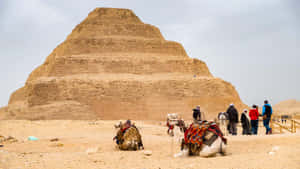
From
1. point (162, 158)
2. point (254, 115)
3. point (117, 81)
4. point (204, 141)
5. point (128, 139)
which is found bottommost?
point (162, 158)

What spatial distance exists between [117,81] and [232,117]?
1979cm

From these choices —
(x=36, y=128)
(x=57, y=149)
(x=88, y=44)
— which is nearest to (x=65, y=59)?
(x=88, y=44)

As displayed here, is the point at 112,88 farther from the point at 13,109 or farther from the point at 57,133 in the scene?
the point at 57,133

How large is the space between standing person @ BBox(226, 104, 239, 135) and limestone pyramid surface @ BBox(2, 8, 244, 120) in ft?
54.7

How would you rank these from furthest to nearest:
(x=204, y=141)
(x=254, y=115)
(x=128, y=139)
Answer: (x=254, y=115), (x=128, y=139), (x=204, y=141)

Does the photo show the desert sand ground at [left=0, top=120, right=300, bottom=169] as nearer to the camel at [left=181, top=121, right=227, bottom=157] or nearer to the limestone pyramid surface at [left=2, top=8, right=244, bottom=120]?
the camel at [left=181, top=121, right=227, bottom=157]

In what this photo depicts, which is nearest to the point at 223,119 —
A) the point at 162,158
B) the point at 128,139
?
the point at 128,139

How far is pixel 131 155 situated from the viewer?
29.8 ft

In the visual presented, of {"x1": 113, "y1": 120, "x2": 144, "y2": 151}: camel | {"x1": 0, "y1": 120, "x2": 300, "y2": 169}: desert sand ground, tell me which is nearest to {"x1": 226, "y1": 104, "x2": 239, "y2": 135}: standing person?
{"x1": 0, "y1": 120, "x2": 300, "y2": 169}: desert sand ground

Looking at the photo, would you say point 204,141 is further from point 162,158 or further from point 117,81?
point 117,81

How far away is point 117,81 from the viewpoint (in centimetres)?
3291

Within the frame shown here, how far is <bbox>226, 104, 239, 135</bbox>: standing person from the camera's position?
Answer: 14320 millimetres

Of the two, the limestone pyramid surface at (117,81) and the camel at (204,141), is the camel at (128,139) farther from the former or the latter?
the limestone pyramid surface at (117,81)

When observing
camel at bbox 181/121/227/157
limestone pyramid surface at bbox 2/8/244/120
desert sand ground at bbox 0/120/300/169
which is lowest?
desert sand ground at bbox 0/120/300/169
